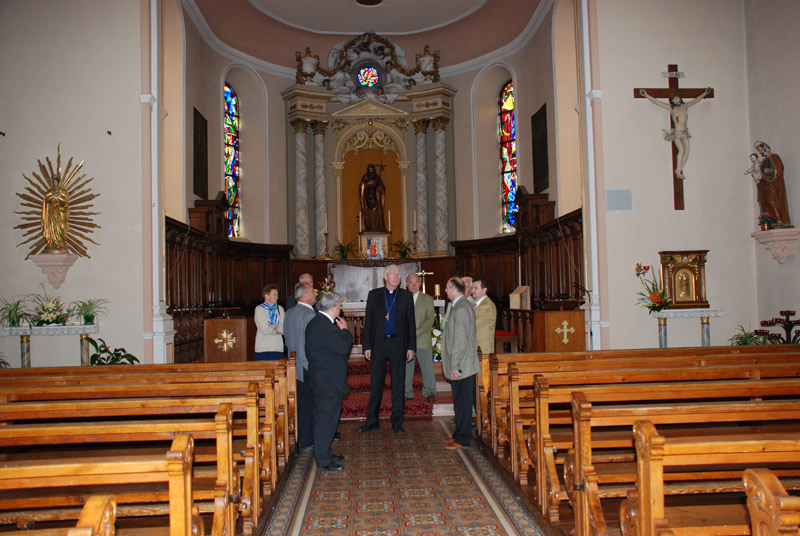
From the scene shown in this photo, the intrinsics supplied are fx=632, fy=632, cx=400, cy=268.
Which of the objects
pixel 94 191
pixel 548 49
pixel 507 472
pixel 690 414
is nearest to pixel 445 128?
pixel 548 49

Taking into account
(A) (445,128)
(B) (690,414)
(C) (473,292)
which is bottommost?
(B) (690,414)

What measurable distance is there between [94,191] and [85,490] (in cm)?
578

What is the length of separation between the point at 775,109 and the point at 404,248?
30.1ft

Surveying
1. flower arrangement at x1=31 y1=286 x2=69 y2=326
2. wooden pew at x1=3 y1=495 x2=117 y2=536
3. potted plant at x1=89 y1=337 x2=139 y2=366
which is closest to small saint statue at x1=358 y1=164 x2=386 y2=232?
potted plant at x1=89 y1=337 x2=139 y2=366

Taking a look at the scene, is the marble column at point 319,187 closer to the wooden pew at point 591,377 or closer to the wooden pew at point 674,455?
the wooden pew at point 591,377

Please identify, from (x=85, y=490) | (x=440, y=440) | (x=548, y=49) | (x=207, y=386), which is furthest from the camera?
(x=548, y=49)

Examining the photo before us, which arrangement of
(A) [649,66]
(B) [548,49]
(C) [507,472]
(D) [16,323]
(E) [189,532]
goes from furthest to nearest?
(B) [548,49] < (A) [649,66] < (D) [16,323] < (C) [507,472] < (E) [189,532]

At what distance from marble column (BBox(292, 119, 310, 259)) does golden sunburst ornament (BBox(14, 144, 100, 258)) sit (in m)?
7.82

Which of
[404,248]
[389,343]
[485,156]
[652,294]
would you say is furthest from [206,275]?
[652,294]

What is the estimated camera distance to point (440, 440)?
631 centimetres

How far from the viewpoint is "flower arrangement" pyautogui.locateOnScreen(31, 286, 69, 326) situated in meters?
7.66

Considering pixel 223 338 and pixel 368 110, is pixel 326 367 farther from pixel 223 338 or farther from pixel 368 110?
pixel 368 110

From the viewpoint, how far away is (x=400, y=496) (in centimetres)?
459

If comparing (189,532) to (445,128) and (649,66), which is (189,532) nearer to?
(649,66)
